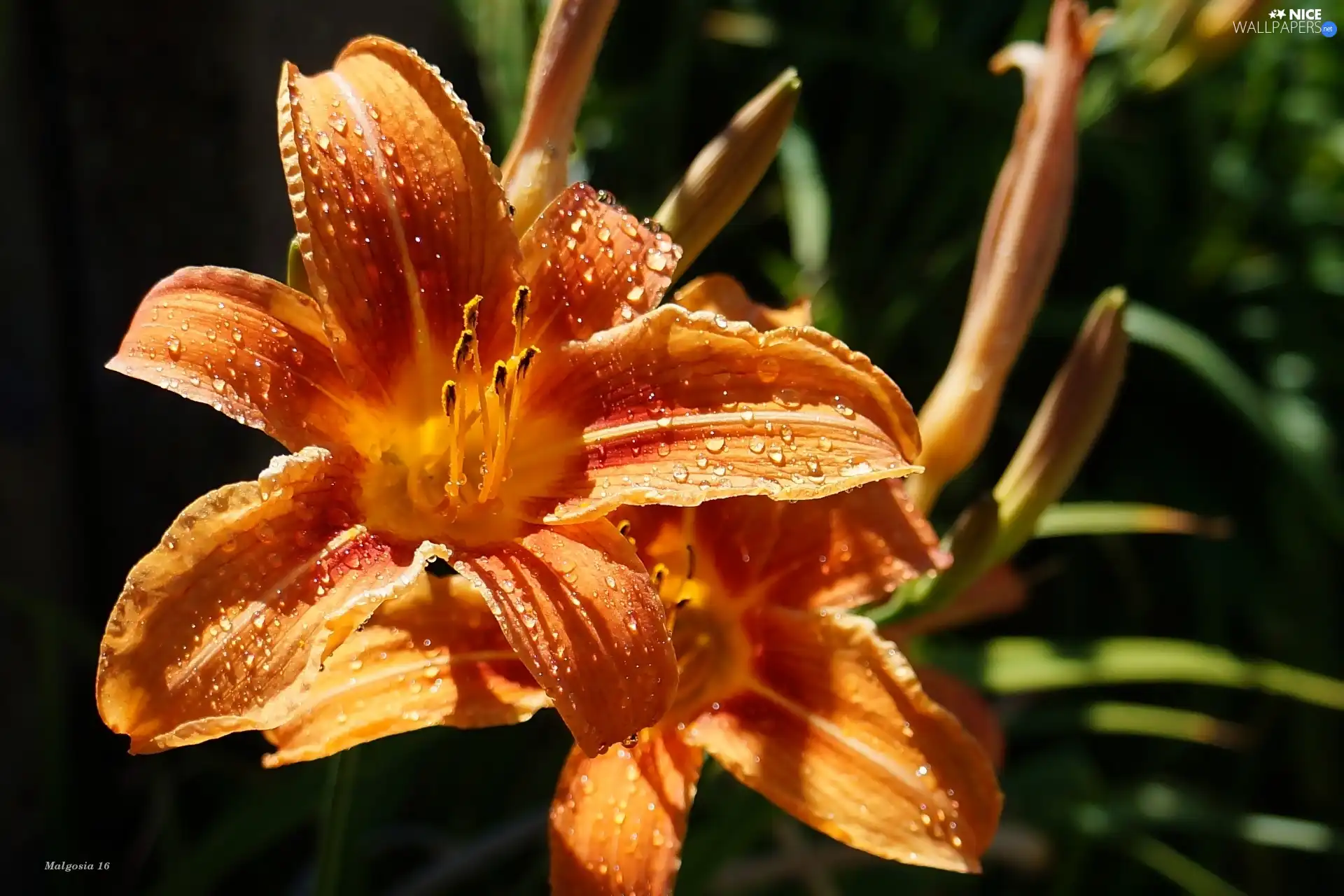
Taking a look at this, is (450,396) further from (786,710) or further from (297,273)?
(786,710)

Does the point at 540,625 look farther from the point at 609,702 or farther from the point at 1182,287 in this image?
the point at 1182,287

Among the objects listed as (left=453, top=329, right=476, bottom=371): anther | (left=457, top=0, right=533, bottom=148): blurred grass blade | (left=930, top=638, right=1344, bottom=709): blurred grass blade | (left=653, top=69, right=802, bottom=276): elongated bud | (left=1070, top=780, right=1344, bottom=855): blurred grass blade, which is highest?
(left=457, top=0, right=533, bottom=148): blurred grass blade

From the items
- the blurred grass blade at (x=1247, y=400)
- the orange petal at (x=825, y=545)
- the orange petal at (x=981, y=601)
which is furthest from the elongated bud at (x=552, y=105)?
the blurred grass blade at (x=1247, y=400)

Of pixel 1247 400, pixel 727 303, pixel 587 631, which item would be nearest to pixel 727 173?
pixel 727 303

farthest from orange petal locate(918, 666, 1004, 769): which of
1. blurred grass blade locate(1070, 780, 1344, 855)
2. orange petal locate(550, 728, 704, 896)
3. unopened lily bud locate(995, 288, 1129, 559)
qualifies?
blurred grass blade locate(1070, 780, 1344, 855)

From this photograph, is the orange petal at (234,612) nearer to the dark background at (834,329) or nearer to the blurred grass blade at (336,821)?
the blurred grass blade at (336,821)

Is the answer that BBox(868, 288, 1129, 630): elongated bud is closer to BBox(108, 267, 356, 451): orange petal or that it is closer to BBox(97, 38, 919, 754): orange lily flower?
BBox(97, 38, 919, 754): orange lily flower
